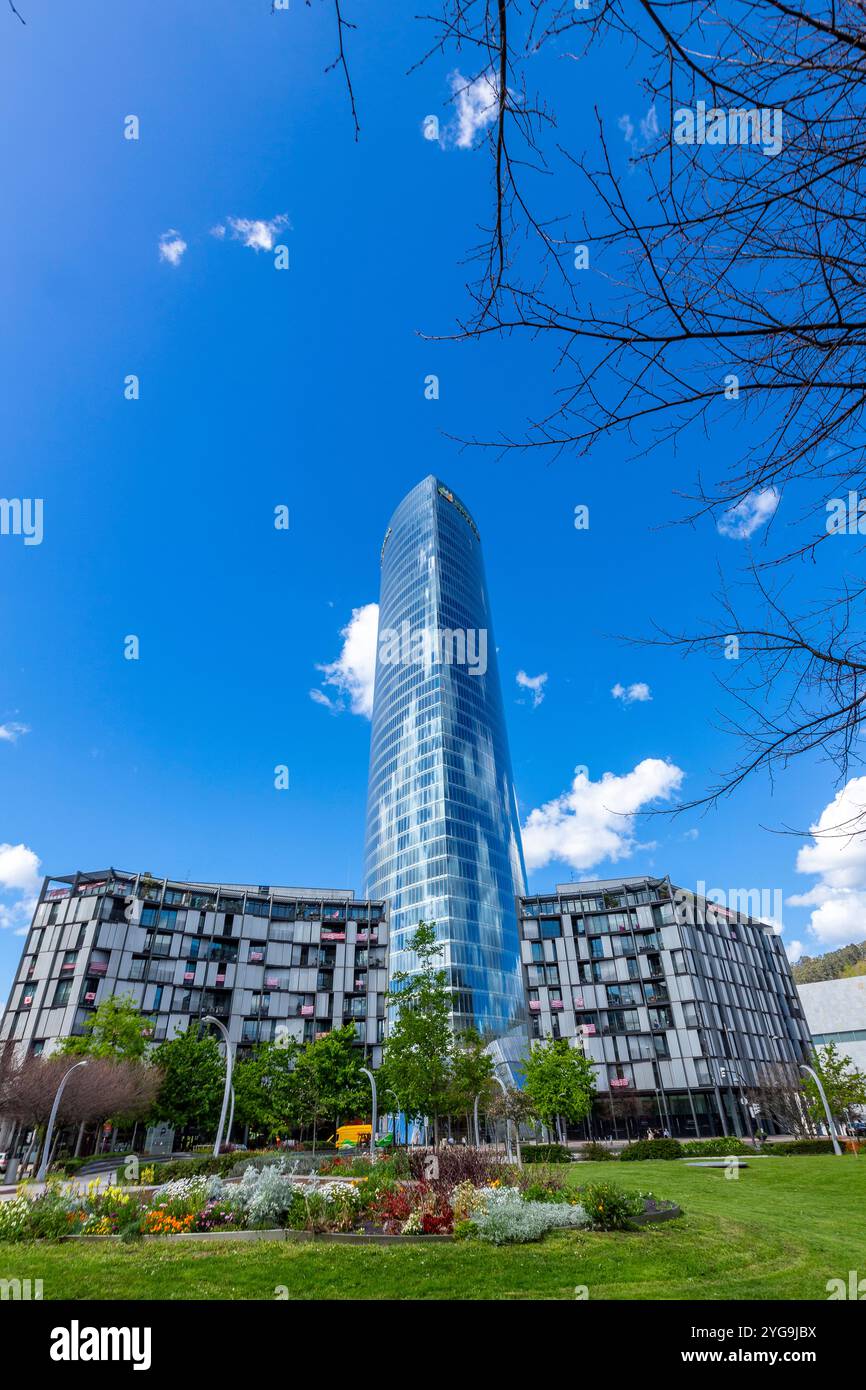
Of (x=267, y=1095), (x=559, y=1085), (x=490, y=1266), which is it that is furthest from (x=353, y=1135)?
(x=490, y=1266)

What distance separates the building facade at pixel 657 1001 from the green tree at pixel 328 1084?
27684 millimetres

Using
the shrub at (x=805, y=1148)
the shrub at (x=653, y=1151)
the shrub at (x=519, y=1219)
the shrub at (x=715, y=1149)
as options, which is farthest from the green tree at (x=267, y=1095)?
the shrub at (x=519, y=1219)

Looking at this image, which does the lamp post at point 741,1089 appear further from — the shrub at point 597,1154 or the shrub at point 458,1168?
the shrub at point 458,1168

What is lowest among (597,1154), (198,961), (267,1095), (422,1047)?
(597,1154)

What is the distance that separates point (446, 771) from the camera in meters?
87.8

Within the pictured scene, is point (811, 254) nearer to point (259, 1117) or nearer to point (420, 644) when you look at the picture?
point (259, 1117)

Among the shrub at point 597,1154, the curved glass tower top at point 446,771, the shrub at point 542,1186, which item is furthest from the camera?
the curved glass tower top at point 446,771

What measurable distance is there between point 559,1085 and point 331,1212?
102 ft

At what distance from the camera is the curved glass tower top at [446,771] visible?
3034 inches

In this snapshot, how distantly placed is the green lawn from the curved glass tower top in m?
58.6

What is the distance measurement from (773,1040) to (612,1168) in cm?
5656

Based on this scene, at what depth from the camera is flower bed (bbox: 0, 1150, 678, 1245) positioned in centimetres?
1094

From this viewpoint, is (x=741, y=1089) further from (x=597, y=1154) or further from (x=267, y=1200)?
(x=267, y=1200)

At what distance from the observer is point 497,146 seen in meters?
2.84
